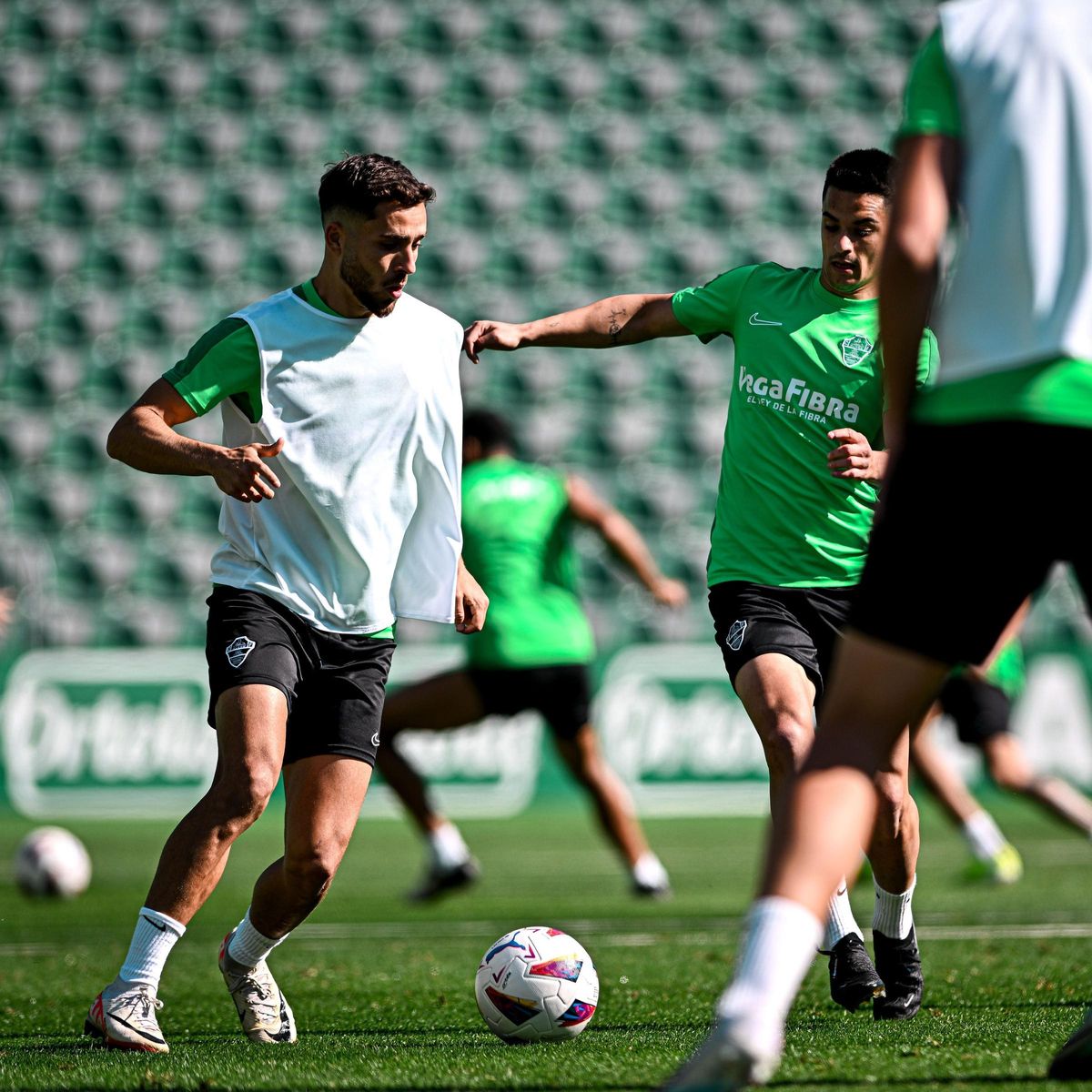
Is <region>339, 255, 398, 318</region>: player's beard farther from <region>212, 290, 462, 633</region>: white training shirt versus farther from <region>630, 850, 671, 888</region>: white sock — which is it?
<region>630, 850, 671, 888</region>: white sock

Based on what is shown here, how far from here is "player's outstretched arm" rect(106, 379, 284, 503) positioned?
421 centimetres

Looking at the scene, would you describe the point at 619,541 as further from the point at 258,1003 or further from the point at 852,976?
the point at 258,1003

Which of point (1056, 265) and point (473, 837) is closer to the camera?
point (1056, 265)

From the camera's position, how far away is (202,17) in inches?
994

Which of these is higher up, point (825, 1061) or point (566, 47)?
point (566, 47)

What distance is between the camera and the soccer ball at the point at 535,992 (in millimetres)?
4395

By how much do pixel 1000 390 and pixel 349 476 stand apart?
239 centimetres

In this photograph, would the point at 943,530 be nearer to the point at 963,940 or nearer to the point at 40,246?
the point at 963,940

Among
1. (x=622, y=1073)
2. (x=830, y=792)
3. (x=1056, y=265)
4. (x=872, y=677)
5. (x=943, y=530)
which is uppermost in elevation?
(x=1056, y=265)

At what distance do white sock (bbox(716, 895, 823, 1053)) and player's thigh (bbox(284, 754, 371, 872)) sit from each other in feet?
6.65

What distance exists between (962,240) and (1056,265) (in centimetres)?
20

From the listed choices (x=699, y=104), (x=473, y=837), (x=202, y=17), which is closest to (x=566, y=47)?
(x=699, y=104)

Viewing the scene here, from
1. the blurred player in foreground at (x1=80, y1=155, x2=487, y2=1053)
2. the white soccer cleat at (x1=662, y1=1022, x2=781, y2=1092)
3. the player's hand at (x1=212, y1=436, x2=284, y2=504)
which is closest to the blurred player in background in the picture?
the blurred player in foreground at (x1=80, y1=155, x2=487, y2=1053)

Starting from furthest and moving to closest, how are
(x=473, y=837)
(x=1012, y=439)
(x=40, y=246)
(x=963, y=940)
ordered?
(x=40, y=246) < (x=473, y=837) < (x=963, y=940) < (x=1012, y=439)
